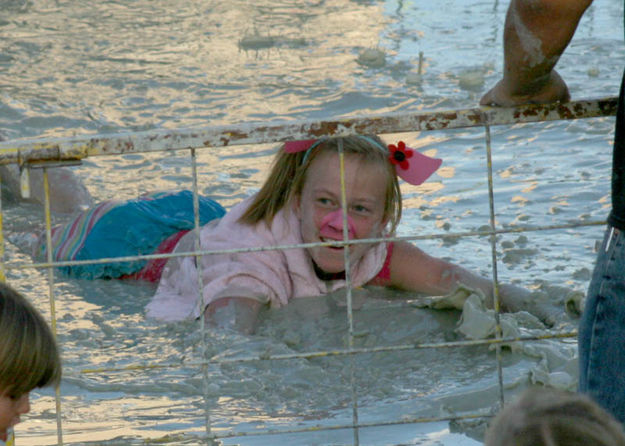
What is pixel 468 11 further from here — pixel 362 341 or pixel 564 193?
pixel 362 341

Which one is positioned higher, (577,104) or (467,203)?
(577,104)

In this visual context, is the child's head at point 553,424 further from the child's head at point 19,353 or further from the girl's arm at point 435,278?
the girl's arm at point 435,278

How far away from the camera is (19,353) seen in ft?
6.28

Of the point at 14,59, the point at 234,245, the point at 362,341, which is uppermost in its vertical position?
the point at 14,59

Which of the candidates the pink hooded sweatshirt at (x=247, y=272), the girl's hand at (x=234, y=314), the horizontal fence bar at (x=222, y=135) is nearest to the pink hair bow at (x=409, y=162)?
the pink hooded sweatshirt at (x=247, y=272)

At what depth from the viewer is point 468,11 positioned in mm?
9906

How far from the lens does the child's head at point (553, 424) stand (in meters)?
1.28

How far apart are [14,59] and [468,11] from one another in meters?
4.29

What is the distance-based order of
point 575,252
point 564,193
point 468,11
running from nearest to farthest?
point 575,252 < point 564,193 < point 468,11

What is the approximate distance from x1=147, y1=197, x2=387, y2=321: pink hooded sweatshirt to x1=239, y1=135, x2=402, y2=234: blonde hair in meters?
0.05

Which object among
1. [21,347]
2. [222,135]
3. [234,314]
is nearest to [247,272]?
[234,314]

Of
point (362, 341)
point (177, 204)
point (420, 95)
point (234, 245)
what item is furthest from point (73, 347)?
point (420, 95)

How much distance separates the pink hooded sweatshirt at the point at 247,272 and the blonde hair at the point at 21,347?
183 cm

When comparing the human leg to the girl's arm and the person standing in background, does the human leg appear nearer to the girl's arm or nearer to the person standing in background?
the person standing in background
